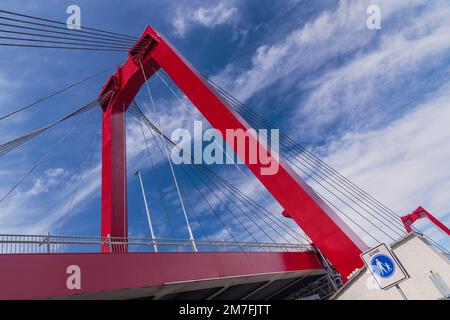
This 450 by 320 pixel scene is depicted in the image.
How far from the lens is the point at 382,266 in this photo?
505 cm

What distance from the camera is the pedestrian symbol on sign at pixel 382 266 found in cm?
493

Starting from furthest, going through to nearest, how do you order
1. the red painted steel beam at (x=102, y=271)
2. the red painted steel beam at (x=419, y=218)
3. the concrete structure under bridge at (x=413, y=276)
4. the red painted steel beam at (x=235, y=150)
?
the red painted steel beam at (x=419, y=218)
the red painted steel beam at (x=235, y=150)
the concrete structure under bridge at (x=413, y=276)
the red painted steel beam at (x=102, y=271)

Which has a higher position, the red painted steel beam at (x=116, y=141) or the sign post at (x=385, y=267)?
the red painted steel beam at (x=116, y=141)

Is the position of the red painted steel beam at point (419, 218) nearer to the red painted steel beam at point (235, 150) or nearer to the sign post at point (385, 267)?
the red painted steel beam at point (235, 150)

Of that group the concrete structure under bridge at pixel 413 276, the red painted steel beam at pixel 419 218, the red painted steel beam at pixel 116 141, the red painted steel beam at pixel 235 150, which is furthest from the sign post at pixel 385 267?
the red painted steel beam at pixel 419 218

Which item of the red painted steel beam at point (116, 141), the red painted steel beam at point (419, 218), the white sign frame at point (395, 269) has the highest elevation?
the red painted steel beam at point (116, 141)

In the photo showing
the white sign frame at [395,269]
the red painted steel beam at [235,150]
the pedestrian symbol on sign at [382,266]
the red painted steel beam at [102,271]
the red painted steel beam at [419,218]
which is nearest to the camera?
the white sign frame at [395,269]

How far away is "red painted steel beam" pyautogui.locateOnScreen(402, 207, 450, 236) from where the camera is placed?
24.6m

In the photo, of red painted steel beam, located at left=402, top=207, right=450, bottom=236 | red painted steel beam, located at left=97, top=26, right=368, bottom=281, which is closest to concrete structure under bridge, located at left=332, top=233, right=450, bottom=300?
red painted steel beam, located at left=97, top=26, right=368, bottom=281

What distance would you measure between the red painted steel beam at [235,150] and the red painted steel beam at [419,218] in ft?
50.9

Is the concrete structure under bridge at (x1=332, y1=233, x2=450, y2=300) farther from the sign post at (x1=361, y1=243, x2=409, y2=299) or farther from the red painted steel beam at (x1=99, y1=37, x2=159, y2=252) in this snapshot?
the red painted steel beam at (x1=99, y1=37, x2=159, y2=252)
